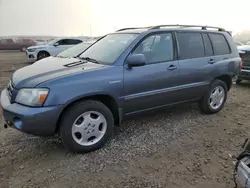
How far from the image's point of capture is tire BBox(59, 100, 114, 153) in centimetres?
341

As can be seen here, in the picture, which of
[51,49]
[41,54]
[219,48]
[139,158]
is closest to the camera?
[139,158]

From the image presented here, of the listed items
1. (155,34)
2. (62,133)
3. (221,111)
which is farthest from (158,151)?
(221,111)

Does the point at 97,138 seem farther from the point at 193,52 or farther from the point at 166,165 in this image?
the point at 193,52

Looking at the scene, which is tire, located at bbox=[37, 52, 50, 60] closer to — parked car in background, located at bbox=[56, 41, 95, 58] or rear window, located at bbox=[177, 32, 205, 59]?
parked car in background, located at bbox=[56, 41, 95, 58]

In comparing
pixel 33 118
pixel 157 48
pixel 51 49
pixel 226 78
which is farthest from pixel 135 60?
pixel 51 49

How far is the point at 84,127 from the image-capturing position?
358cm

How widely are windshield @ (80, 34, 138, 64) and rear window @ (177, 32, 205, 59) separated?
92cm

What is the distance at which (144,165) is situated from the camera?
3365mm

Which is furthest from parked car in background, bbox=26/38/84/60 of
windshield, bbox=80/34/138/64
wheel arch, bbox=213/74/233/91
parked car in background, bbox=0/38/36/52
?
parked car in background, bbox=0/38/36/52

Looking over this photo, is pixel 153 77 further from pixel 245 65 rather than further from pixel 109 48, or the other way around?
pixel 245 65

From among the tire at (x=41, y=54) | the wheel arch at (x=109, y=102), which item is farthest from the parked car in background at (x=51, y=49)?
the wheel arch at (x=109, y=102)

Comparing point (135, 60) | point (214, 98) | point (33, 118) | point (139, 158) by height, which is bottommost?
point (139, 158)

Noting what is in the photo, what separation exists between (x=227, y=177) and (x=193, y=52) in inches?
93.6

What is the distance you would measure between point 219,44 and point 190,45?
0.86m
